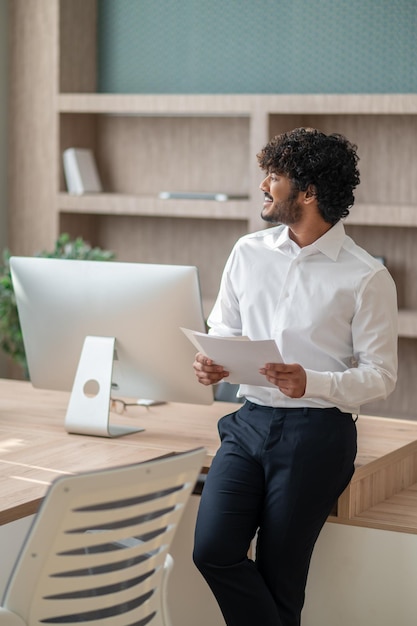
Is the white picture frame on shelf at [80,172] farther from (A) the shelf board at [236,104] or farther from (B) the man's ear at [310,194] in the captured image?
(B) the man's ear at [310,194]

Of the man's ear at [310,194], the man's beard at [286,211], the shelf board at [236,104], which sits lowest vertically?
the man's beard at [286,211]

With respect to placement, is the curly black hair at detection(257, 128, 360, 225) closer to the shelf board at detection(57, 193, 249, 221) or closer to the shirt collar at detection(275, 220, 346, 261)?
the shirt collar at detection(275, 220, 346, 261)

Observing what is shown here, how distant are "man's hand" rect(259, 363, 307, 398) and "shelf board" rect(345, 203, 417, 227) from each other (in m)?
2.47

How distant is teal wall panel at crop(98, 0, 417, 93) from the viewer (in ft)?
16.0

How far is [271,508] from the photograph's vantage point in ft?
7.89

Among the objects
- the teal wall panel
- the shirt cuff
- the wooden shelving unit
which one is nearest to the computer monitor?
the shirt cuff

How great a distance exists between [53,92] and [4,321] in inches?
66.7

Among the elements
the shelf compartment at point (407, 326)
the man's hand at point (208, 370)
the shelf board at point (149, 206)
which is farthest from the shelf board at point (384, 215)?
the man's hand at point (208, 370)

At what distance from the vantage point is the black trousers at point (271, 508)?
2.36 meters

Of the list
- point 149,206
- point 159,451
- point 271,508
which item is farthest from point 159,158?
point 271,508

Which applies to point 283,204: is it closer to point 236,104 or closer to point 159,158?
point 236,104

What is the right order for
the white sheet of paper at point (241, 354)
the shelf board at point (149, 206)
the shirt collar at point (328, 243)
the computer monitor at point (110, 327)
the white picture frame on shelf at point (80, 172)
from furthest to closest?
the white picture frame on shelf at point (80, 172), the shelf board at point (149, 206), the computer monitor at point (110, 327), the shirt collar at point (328, 243), the white sheet of paper at point (241, 354)

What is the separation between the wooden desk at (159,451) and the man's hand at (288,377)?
0.41 metres

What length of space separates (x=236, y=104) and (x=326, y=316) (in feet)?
8.89
